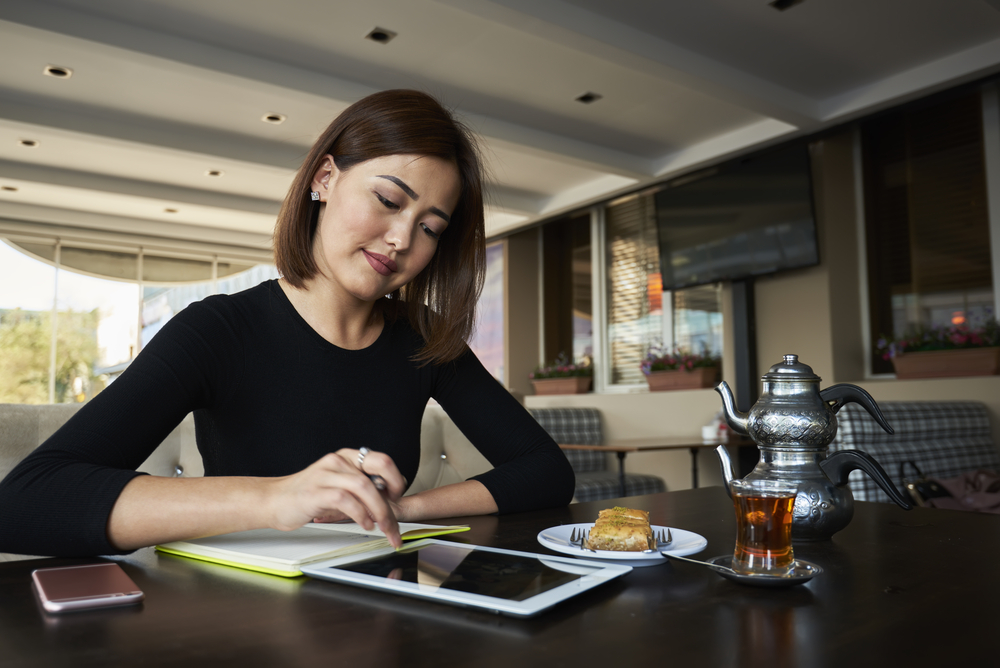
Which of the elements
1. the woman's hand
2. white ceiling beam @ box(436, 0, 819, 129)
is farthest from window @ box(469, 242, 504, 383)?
the woman's hand

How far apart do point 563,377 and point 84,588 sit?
246 inches

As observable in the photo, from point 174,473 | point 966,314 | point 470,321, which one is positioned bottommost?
point 174,473

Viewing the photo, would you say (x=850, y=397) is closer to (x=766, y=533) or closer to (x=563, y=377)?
Answer: (x=766, y=533)

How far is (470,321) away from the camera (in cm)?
143

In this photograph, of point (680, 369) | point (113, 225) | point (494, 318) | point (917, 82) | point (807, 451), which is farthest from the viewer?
point (494, 318)

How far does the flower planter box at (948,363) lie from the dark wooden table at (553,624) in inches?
158

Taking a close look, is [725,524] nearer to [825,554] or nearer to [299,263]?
[825,554]

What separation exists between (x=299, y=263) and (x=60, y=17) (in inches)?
128

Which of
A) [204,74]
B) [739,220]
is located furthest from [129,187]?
[739,220]

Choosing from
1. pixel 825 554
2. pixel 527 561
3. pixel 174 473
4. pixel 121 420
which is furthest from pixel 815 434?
pixel 174 473

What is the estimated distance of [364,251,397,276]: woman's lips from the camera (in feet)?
3.76

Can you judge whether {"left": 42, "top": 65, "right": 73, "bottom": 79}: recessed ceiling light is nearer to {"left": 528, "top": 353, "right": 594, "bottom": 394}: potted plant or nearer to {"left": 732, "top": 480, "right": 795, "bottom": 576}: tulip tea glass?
{"left": 528, "top": 353, "right": 594, "bottom": 394}: potted plant

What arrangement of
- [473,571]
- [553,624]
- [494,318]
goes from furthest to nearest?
[494,318] → [473,571] → [553,624]

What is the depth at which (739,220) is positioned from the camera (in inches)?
205
